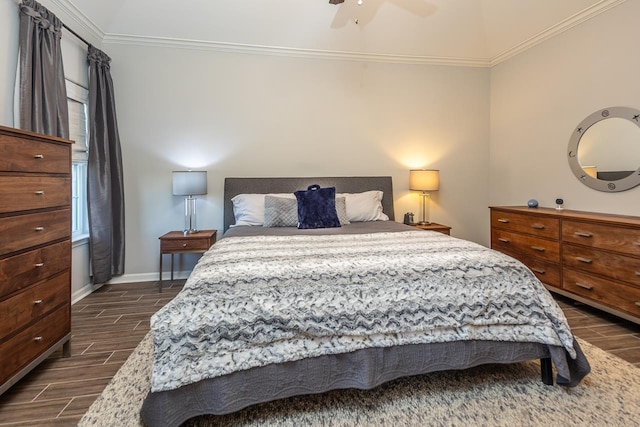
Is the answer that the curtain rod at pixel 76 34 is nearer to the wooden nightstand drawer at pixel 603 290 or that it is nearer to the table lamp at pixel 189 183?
the table lamp at pixel 189 183

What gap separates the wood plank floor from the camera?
5.55 ft

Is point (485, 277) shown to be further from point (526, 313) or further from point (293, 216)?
point (293, 216)

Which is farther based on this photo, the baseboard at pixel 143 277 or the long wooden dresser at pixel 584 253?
the baseboard at pixel 143 277

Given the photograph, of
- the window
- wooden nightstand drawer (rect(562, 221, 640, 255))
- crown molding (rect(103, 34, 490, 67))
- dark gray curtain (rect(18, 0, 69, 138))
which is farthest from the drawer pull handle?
the window

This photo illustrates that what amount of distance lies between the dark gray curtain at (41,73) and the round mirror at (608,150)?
4.86 meters

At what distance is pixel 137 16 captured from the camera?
349 centimetres

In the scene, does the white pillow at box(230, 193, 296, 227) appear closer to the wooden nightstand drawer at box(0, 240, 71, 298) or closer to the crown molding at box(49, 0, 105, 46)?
the wooden nightstand drawer at box(0, 240, 71, 298)

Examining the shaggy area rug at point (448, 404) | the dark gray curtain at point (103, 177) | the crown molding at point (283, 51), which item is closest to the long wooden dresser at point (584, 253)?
the shaggy area rug at point (448, 404)

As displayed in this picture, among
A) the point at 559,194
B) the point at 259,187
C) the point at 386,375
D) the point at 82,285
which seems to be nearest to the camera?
the point at 386,375

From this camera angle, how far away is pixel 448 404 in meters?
1.68

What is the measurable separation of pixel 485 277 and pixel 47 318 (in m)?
2.54

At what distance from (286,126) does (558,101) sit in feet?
10.2

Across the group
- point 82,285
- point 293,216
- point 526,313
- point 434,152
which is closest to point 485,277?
point 526,313

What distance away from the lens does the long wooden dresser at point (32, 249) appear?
5.33 feet
